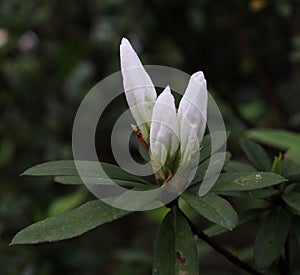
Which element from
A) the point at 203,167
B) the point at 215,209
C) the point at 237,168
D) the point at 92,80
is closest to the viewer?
the point at 215,209

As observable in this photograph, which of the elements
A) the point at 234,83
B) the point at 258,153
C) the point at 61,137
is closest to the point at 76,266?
the point at 61,137

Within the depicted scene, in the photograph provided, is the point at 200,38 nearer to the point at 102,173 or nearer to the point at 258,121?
the point at 258,121

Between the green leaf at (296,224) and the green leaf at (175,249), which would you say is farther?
the green leaf at (296,224)

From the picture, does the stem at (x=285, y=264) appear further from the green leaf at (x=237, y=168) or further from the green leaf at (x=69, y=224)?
the green leaf at (x=69, y=224)

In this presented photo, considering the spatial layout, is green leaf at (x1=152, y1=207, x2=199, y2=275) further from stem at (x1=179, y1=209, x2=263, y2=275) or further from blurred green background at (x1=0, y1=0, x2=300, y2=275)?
blurred green background at (x1=0, y1=0, x2=300, y2=275)

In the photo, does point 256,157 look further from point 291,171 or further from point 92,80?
point 92,80

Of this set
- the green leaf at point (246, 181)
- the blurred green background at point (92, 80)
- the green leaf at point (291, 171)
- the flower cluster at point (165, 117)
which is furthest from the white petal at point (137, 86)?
the blurred green background at point (92, 80)

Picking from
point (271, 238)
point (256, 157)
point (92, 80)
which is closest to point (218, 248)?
point (271, 238)
